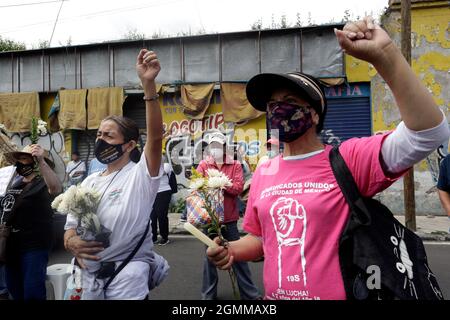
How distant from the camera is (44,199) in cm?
365

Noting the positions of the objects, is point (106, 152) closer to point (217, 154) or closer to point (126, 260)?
point (126, 260)

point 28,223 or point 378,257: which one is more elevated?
point 378,257

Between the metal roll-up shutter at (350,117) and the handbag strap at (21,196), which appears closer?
the handbag strap at (21,196)

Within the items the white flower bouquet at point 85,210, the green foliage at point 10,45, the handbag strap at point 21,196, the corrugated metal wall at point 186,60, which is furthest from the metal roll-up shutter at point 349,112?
the green foliage at point 10,45

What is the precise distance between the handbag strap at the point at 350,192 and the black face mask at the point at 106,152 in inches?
64.6

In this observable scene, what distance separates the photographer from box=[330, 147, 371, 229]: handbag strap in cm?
150

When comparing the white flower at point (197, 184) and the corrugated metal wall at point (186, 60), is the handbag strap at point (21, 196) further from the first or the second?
the corrugated metal wall at point (186, 60)

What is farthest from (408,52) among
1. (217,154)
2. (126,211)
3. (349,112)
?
(126,211)

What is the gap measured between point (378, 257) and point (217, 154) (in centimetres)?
349

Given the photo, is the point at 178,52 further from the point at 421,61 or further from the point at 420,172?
the point at 420,172

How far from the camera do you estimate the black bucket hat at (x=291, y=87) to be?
1.73 metres

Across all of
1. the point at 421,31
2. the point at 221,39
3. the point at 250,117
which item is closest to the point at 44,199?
the point at 250,117

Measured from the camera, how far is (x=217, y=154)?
190 inches

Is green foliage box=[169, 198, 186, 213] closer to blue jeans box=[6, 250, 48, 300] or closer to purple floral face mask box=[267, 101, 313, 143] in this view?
blue jeans box=[6, 250, 48, 300]
